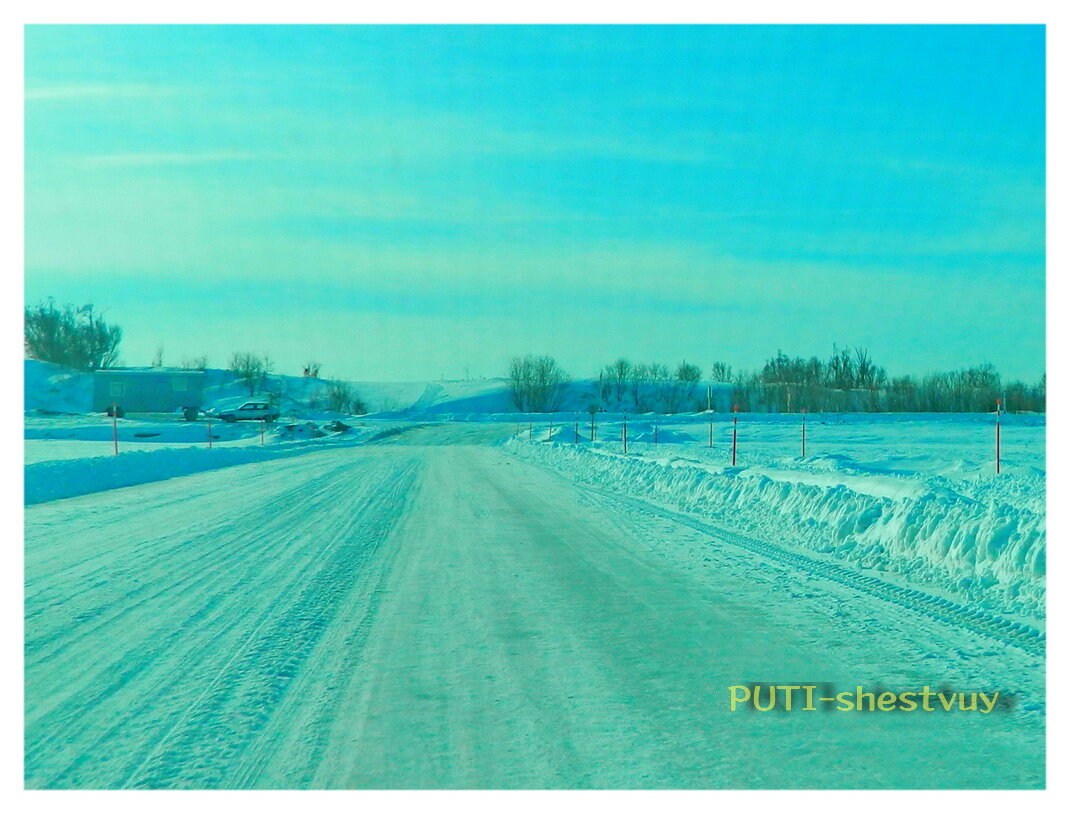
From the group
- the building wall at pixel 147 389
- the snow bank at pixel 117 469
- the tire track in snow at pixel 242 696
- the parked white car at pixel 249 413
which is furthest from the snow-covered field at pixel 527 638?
the building wall at pixel 147 389

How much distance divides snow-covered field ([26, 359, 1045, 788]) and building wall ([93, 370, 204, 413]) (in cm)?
6900

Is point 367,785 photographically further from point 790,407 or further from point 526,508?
point 790,407

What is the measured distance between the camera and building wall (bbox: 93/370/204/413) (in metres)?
79.8

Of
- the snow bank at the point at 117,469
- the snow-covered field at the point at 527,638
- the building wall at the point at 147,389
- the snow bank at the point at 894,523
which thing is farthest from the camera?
the building wall at the point at 147,389

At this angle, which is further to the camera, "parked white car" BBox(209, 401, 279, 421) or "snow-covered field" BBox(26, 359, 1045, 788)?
"parked white car" BBox(209, 401, 279, 421)

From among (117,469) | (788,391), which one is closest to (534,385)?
(788,391)

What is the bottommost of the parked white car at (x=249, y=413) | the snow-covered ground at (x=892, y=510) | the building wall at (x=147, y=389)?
the snow-covered ground at (x=892, y=510)

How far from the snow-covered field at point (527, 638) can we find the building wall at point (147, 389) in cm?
6900

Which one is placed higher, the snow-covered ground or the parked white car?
the parked white car

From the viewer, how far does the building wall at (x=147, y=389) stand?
7975cm

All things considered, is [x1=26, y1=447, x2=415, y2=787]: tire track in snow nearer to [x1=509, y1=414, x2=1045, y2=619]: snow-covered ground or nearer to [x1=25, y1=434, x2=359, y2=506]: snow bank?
[x1=509, y1=414, x2=1045, y2=619]: snow-covered ground

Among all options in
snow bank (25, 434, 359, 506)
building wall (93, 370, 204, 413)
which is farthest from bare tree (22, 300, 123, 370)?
snow bank (25, 434, 359, 506)

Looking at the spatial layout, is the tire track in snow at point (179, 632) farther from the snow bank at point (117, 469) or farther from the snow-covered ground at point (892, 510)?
the snow bank at point (117, 469)

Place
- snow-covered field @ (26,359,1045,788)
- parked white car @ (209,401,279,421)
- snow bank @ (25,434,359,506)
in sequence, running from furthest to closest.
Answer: parked white car @ (209,401,279,421)
snow bank @ (25,434,359,506)
snow-covered field @ (26,359,1045,788)
